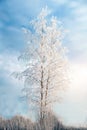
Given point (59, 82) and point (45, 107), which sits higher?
point (59, 82)

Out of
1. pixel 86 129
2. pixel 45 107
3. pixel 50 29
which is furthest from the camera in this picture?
pixel 50 29

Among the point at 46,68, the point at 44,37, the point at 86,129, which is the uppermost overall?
the point at 44,37

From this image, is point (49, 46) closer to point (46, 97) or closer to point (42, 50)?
point (42, 50)

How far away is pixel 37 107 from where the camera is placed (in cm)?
2992

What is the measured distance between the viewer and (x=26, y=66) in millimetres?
30922

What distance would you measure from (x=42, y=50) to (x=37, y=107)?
4.44m

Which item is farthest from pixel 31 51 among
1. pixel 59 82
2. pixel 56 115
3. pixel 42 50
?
pixel 56 115

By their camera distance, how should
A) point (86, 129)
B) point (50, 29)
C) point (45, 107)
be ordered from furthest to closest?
point (50, 29) < point (45, 107) < point (86, 129)

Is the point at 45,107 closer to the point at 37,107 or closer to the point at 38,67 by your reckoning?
the point at 37,107

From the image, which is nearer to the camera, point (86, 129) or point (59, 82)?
point (86, 129)

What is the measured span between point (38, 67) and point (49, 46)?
2.02 metres

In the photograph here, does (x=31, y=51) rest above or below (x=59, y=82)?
above

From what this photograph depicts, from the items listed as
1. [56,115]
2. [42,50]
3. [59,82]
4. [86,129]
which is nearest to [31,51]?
[42,50]

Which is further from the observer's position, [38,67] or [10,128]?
[38,67]
